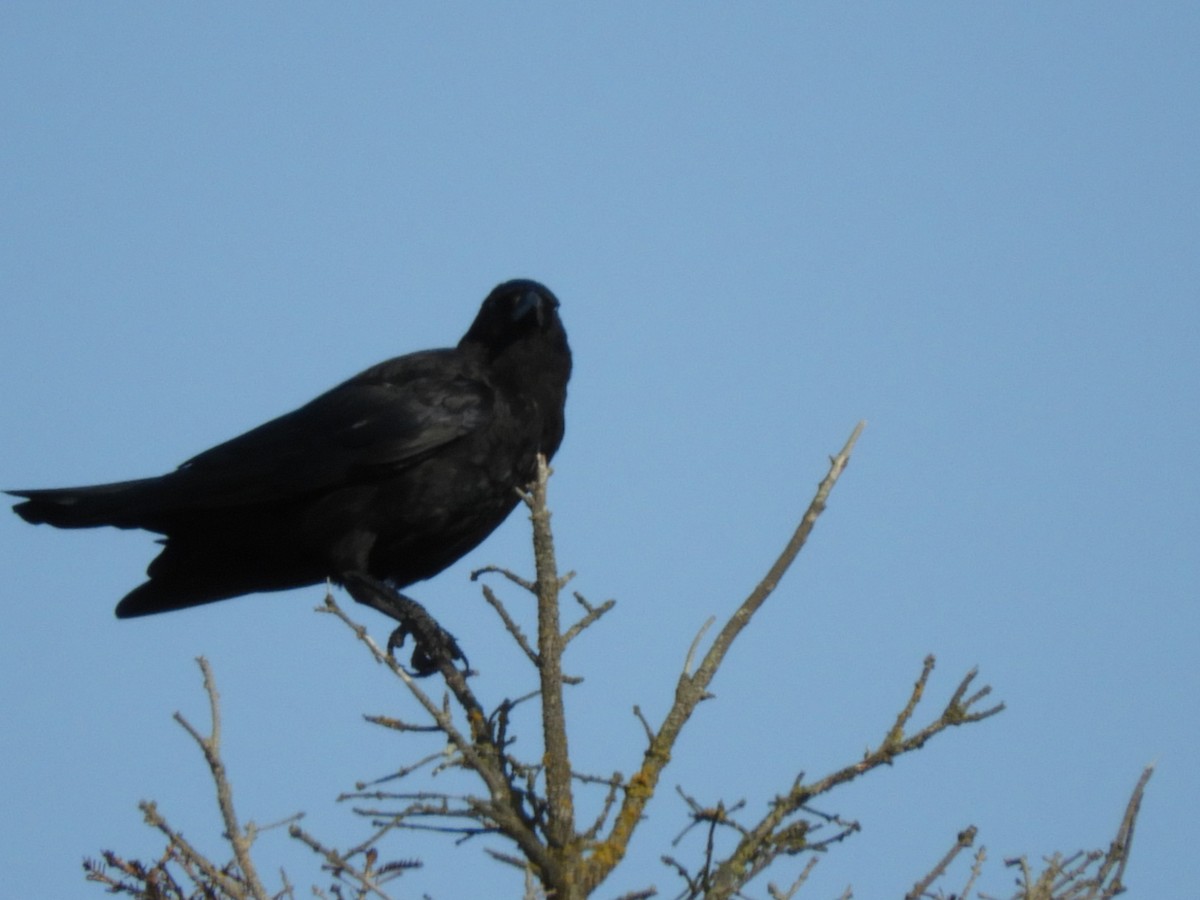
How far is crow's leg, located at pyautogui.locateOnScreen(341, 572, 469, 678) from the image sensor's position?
6.53 m

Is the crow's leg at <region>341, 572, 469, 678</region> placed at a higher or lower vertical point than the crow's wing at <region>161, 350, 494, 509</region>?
lower

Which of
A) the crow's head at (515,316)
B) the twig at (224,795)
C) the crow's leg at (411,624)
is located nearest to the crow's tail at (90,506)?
the crow's leg at (411,624)

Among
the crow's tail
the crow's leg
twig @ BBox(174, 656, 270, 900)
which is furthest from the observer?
the crow's tail

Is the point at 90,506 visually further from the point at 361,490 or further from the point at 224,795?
the point at 224,795

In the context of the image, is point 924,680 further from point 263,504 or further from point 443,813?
point 263,504

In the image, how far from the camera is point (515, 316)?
7555 millimetres

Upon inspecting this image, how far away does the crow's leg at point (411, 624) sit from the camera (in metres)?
6.53

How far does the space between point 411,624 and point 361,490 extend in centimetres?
72

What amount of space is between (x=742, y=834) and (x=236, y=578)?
3.83 metres

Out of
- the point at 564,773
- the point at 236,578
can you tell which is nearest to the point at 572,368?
the point at 236,578

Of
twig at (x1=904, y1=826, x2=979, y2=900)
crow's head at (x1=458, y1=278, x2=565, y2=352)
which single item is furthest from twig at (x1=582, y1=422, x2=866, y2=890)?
crow's head at (x1=458, y1=278, x2=565, y2=352)

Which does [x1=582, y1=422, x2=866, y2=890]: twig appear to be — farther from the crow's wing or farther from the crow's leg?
the crow's wing

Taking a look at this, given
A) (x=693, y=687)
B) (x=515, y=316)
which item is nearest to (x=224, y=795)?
(x=693, y=687)

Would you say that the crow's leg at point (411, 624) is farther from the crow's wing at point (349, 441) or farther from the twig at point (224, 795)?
the twig at point (224, 795)
